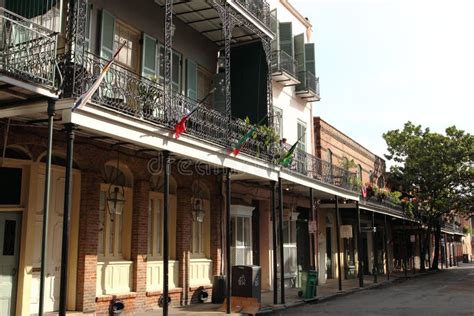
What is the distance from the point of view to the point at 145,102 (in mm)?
10445

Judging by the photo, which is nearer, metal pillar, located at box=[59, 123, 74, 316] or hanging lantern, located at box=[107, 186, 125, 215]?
metal pillar, located at box=[59, 123, 74, 316]

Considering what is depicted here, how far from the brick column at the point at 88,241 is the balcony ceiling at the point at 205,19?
5.30 metres

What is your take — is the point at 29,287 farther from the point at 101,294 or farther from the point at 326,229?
the point at 326,229

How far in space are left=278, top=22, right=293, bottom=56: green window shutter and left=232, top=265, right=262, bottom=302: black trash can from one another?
406 inches

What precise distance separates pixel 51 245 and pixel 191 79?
635cm

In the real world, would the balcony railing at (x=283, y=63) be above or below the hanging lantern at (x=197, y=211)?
above

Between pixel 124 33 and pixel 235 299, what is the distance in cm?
700

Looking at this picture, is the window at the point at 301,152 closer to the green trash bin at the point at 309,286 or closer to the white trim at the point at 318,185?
the white trim at the point at 318,185

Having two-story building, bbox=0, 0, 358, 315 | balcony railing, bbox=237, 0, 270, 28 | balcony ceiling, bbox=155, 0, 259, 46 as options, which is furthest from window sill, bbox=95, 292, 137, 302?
balcony railing, bbox=237, 0, 270, 28

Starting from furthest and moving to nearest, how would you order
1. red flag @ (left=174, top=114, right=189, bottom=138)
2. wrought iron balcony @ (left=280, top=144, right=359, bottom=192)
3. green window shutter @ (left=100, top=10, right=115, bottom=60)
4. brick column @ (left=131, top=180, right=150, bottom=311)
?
wrought iron balcony @ (left=280, top=144, right=359, bottom=192)
brick column @ (left=131, top=180, right=150, bottom=311)
green window shutter @ (left=100, top=10, right=115, bottom=60)
red flag @ (left=174, top=114, right=189, bottom=138)

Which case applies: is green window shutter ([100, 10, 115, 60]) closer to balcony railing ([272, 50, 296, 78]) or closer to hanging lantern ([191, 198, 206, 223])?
hanging lantern ([191, 198, 206, 223])

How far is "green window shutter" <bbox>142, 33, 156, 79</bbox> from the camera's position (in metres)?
12.9

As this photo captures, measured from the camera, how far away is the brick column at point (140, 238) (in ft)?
40.5

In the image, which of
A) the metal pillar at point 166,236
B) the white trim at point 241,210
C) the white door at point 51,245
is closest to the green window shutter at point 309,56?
the white trim at point 241,210
